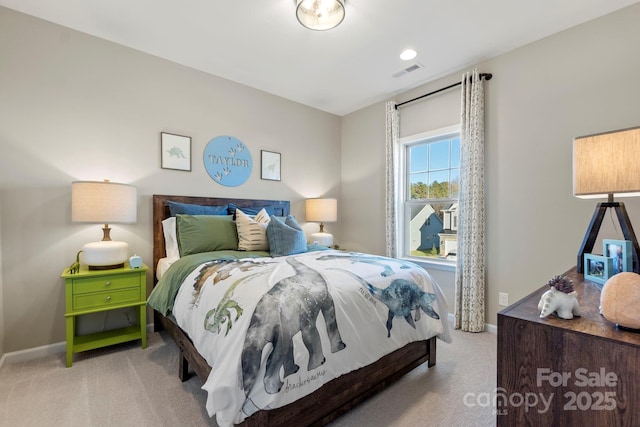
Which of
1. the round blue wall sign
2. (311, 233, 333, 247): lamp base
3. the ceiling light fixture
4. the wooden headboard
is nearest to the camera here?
the ceiling light fixture

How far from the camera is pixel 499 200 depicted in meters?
2.72

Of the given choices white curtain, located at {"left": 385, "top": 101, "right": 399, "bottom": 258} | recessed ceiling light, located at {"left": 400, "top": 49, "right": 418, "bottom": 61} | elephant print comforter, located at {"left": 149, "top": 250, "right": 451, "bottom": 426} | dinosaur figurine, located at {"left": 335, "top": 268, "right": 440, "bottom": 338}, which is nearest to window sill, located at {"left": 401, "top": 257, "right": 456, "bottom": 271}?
white curtain, located at {"left": 385, "top": 101, "right": 399, "bottom": 258}

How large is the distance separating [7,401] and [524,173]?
4.19m

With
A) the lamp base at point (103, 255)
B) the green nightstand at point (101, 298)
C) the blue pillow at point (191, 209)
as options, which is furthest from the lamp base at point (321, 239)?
the lamp base at point (103, 255)

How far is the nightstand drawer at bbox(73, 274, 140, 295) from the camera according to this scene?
2.12m

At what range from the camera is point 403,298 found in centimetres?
180

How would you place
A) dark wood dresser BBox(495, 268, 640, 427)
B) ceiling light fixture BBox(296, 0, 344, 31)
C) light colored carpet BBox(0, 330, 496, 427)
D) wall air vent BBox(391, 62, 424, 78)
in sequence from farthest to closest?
wall air vent BBox(391, 62, 424, 78) → ceiling light fixture BBox(296, 0, 344, 31) → light colored carpet BBox(0, 330, 496, 427) → dark wood dresser BBox(495, 268, 640, 427)

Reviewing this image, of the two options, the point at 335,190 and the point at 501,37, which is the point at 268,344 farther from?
the point at 335,190

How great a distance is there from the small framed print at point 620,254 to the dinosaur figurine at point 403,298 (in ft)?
3.17

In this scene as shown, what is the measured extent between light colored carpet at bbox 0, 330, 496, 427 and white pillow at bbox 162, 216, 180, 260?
852 mm

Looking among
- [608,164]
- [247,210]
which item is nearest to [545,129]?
[608,164]

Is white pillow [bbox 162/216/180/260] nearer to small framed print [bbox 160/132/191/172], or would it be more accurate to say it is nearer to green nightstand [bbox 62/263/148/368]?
green nightstand [bbox 62/263/148/368]

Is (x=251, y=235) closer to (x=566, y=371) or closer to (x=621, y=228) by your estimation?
(x=566, y=371)

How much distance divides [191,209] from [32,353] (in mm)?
1648
